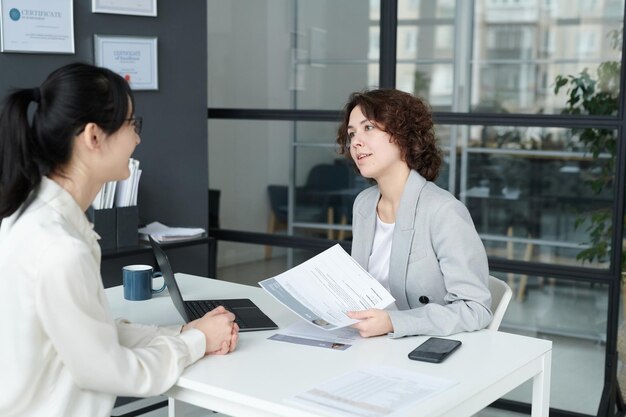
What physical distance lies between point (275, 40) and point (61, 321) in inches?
117

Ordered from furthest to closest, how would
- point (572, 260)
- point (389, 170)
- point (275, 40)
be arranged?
point (275, 40) → point (572, 260) → point (389, 170)

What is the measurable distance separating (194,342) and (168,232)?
202 centimetres

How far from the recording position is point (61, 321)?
166 cm

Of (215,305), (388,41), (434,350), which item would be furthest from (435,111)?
(434,350)

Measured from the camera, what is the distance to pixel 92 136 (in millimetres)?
1754

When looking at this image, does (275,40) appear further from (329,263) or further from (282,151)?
(329,263)

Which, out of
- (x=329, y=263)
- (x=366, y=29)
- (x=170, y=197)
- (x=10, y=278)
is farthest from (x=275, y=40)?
(x=10, y=278)

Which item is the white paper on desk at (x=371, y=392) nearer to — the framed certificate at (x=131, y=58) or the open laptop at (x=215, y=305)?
the open laptop at (x=215, y=305)

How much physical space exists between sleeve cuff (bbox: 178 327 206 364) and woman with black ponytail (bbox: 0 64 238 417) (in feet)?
0.47

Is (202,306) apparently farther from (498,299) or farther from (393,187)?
A: (498,299)

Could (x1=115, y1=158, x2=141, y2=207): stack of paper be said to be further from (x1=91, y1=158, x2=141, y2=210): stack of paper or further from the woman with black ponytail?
the woman with black ponytail

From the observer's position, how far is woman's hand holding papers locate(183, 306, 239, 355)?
2.01 m

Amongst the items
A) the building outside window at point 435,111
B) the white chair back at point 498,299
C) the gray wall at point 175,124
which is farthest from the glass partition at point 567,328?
the gray wall at point 175,124

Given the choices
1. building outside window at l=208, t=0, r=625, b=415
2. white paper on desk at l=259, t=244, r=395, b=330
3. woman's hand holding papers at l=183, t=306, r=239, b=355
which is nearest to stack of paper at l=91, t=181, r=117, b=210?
building outside window at l=208, t=0, r=625, b=415
